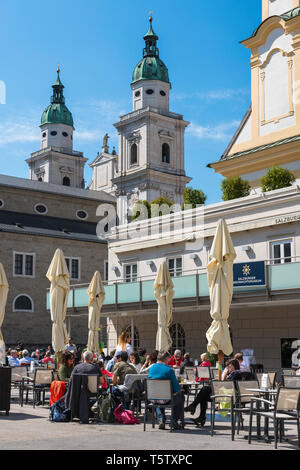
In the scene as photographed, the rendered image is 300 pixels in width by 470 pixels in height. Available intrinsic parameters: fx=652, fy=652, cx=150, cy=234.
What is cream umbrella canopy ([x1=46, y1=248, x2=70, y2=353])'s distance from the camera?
21609mm

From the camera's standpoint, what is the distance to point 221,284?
16438 millimetres

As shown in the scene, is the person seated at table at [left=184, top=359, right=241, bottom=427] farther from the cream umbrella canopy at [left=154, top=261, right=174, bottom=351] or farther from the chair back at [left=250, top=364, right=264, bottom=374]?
the cream umbrella canopy at [left=154, top=261, right=174, bottom=351]

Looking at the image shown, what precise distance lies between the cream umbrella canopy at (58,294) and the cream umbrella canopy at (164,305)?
3.15m

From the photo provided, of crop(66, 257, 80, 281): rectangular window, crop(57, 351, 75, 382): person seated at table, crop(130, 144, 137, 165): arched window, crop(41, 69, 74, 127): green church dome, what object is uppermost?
crop(41, 69, 74, 127): green church dome

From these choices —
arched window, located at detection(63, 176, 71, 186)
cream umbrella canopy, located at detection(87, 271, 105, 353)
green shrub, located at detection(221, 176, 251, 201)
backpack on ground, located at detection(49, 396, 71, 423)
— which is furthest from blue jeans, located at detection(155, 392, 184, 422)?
arched window, located at detection(63, 176, 71, 186)

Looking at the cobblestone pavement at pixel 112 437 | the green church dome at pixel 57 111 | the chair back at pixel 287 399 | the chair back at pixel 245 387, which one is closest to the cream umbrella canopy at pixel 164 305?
the cobblestone pavement at pixel 112 437

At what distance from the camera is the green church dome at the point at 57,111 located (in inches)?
3733

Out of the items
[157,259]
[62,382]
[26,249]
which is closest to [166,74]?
A: [26,249]

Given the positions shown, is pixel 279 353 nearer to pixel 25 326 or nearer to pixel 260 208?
pixel 260 208

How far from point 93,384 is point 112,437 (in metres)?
2.35

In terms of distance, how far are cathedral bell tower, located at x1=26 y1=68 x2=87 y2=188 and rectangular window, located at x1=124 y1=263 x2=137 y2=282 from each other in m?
58.2

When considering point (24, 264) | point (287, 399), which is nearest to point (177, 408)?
point (287, 399)

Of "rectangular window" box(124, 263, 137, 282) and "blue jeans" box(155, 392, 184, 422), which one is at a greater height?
"rectangular window" box(124, 263, 137, 282)

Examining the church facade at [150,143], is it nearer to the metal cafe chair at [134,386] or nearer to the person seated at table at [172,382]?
the metal cafe chair at [134,386]
